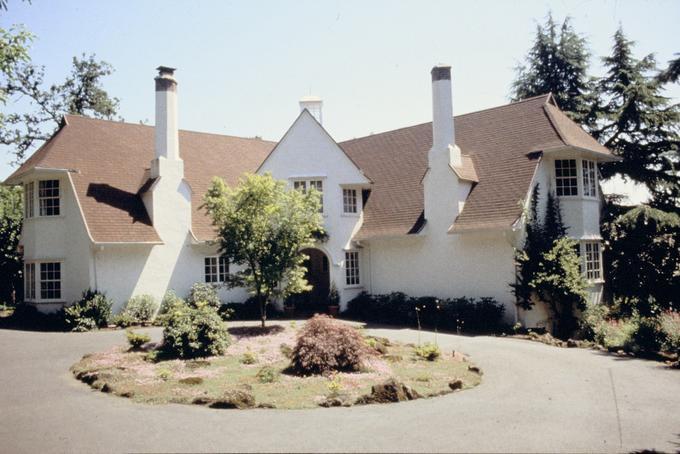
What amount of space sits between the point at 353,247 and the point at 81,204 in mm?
12677

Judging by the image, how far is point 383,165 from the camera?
28.1 m

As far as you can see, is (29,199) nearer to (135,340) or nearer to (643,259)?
(135,340)

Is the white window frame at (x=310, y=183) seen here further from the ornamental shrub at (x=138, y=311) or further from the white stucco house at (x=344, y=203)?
the ornamental shrub at (x=138, y=311)

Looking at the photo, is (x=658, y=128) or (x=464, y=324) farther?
(x=658, y=128)

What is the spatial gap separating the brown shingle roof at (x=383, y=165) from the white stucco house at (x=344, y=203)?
70 millimetres

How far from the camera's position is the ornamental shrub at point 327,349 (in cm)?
1276

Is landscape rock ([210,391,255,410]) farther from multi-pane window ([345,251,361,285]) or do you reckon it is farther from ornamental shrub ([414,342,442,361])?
multi-pane window ([345,251,361,285])

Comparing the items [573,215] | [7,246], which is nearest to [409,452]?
[573,215]

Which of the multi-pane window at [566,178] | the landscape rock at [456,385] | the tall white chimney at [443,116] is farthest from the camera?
the tall white chimney at [443,116]

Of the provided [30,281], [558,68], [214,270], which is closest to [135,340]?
[214,270]

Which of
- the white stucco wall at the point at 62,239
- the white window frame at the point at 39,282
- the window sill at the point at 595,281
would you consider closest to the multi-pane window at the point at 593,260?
the window sill at the point at 595,281

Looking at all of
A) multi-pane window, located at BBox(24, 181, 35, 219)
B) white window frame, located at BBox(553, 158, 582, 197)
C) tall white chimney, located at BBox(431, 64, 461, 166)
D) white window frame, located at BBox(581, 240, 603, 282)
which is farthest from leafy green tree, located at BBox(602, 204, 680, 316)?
multi-pane window, located at BBox(24, 181, 35, 219)

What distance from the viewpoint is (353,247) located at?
25656 millimetres

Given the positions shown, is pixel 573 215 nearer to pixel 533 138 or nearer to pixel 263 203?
pixel 533 138
